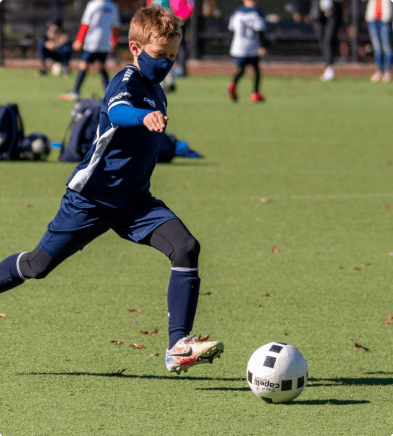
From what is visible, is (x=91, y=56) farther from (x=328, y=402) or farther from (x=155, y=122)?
(x=328, y=402)

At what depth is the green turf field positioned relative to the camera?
4.56 m

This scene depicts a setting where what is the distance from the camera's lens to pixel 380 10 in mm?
24828

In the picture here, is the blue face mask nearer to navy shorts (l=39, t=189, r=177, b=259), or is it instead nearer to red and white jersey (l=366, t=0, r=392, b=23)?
navy shorts (l=39, t=189, r=177, b=259)

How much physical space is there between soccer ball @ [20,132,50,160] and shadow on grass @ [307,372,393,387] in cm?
893

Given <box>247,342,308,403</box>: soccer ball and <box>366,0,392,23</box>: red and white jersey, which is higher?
<box>366,0,392,23</box>: red and white jersey

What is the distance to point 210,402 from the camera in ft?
15.4

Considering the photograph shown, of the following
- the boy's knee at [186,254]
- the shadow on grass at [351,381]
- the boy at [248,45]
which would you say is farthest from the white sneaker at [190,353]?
the boy at [248,45]

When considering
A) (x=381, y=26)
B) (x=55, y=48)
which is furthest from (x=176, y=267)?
(x=55, y=48)

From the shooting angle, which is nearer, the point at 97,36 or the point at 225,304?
the point at 225,304

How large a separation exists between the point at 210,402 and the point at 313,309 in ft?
6.60

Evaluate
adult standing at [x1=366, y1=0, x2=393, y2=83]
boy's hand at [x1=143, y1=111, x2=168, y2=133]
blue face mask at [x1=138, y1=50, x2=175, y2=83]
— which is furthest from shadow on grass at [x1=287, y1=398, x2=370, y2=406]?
adult standing at [x1=366, y1=0, x2=393, y2=83]

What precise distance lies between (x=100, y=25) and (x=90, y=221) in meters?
15.7

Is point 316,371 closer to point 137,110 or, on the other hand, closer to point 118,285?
point 137,110

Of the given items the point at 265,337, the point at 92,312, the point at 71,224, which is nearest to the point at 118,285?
the point at 92,312
